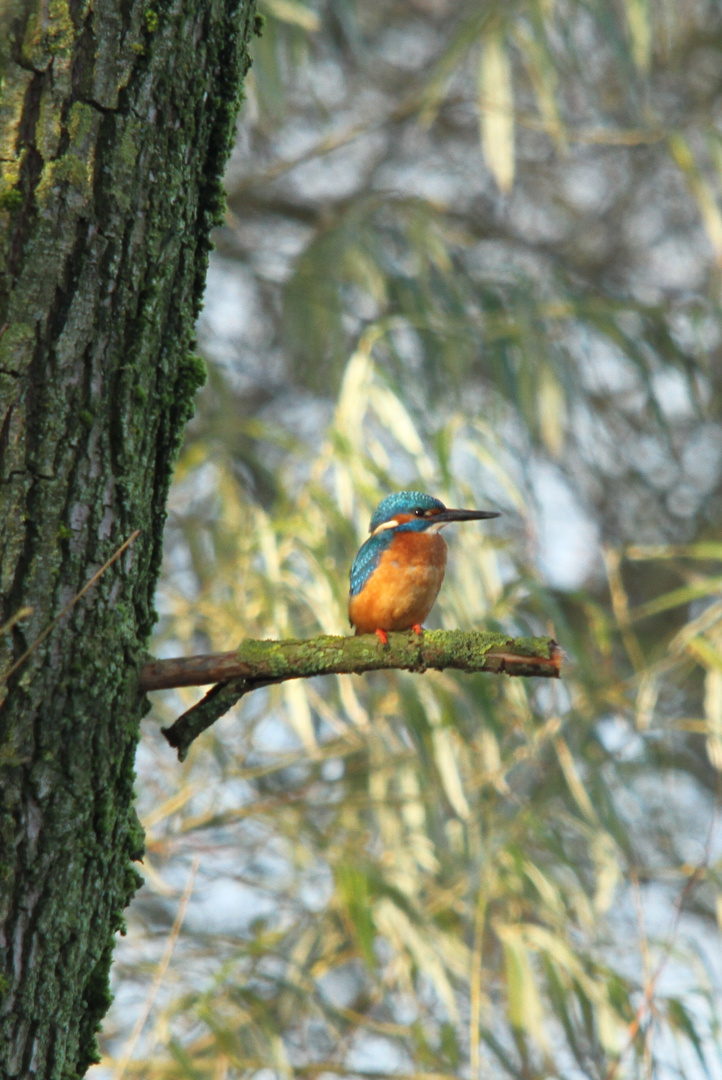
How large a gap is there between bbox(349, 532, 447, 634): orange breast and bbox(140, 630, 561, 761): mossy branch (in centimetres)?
130

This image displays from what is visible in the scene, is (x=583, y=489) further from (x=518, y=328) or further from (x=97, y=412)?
(x=97, y=412)

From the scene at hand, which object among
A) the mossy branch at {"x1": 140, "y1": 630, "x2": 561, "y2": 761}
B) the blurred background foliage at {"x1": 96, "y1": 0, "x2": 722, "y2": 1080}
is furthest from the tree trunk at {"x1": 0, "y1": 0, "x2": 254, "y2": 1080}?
the blurred background foliage at {"x1": 96, "y1": 0, "x2": 722, "y2": 1080}

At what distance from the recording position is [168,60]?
1633 mm

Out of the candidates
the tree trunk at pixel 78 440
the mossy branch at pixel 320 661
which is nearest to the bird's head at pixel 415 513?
the mossy branch at pixel 320 661

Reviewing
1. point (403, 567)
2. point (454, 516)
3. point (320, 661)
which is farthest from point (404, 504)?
point (320, 661)

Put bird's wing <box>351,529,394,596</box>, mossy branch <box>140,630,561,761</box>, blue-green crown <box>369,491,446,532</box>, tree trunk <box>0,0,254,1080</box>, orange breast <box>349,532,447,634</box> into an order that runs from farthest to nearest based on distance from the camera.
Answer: blue-green crown <box>369,491,446,532</box> < bird's wing <box>351,529,394,596</box> < orange breast <box>349,532,447,634</box> < mossy branch <box>140,630,561,761</box> < tree trunk <box>0,0,254,1080</box>

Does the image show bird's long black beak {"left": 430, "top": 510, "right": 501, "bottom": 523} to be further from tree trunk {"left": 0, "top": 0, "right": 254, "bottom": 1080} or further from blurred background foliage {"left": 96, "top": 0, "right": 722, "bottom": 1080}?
tree trunk {"left": 0, "top": 0, "right": 254, "bottom": 1080}

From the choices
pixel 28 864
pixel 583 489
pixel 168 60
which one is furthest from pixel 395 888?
pixel 583 489

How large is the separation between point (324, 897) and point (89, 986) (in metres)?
3.58

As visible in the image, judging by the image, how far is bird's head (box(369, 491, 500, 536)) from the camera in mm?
3180

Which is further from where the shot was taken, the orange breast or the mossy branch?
the orange breast

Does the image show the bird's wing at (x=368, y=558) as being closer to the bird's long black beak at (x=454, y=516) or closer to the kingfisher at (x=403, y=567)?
the kingfisher at (x=403, y=567)

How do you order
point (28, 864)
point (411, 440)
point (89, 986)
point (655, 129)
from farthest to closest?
point (655, 129), point (411, 440), point (89, 986), point (28, 864)

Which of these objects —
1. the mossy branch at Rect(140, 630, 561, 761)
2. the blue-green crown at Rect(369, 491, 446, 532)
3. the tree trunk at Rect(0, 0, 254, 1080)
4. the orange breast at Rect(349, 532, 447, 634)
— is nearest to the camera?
the tree trunk at Rect(0, 0, 254, 1080)
